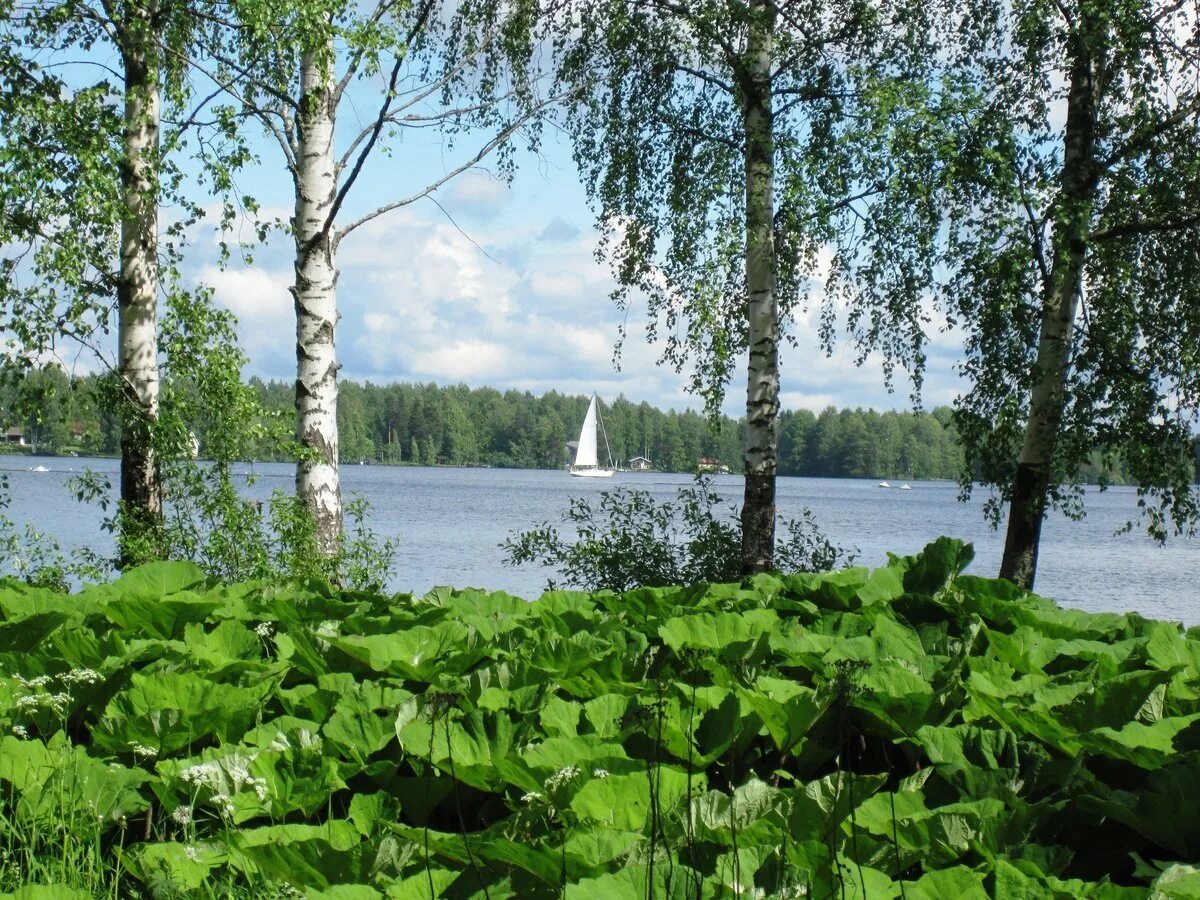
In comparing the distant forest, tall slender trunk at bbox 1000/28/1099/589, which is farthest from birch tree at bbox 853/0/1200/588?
the distant forest

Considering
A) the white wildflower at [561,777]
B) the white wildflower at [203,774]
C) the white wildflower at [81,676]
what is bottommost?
the white wildflower at [203,774]

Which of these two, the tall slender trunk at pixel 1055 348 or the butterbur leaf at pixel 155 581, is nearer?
the butterbur leaf at pixel 155 581

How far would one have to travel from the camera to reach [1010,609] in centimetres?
281

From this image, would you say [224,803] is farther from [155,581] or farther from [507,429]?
[507,429]

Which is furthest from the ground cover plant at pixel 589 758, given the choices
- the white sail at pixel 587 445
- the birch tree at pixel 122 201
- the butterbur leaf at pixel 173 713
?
the white sail at pixel 587 445

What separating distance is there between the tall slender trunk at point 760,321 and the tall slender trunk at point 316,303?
3666mm

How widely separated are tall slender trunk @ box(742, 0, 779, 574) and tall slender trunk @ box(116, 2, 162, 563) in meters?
5.03

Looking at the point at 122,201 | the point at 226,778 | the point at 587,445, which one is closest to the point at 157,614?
the point at 226,778

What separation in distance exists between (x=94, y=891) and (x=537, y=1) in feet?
37.2

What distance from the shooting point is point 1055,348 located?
10.8 meters

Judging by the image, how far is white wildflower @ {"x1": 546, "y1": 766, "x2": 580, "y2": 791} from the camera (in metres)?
1.54

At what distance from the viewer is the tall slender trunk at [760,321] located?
34.2 ft

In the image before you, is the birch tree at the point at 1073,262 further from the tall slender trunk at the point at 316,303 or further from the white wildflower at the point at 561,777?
the white wildflower at the point at 561,777

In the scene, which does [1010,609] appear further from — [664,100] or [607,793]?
[664,100]
